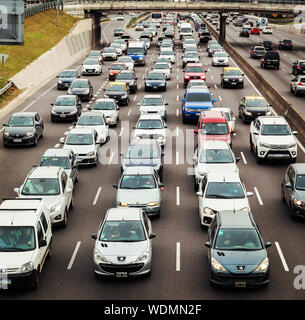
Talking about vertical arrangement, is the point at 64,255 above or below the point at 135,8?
below

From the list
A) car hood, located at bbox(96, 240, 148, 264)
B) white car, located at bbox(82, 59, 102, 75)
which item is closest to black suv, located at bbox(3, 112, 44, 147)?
car hood, located at bbox(96, 240, 148, 264)

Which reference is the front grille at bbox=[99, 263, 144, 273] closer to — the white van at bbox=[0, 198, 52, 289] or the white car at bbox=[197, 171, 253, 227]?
the white van at bbox=[0, 198, 52, 289]

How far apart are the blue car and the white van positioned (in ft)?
65.2

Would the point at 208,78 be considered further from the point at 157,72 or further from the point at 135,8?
the point at 135,8

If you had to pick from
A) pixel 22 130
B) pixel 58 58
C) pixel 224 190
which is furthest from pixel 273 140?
pixel 58 58

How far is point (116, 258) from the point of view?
16219 millimetres

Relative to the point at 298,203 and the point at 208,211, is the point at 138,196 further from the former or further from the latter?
the point at 298,203

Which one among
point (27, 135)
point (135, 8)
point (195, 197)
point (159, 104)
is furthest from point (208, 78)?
point (135, 8)

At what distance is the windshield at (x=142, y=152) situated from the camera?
85.0 ft

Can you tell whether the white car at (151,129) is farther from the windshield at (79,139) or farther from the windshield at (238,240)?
the windshield at (238,240)

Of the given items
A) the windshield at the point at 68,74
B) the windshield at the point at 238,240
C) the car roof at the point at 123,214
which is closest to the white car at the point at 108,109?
the windshield at the point at 68,74

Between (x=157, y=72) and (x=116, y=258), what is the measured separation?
34432 mm

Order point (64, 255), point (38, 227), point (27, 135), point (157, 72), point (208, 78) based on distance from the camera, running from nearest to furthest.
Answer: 1. point (38, 227)
2. point (64, 255)
3. point (27, 135)
4. point (157, 72)
5. point (208, 78)

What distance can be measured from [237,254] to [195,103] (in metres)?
21.6
